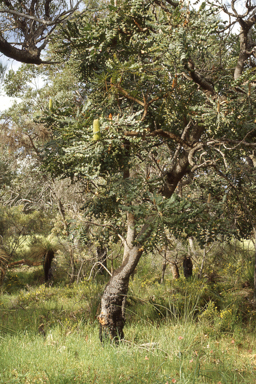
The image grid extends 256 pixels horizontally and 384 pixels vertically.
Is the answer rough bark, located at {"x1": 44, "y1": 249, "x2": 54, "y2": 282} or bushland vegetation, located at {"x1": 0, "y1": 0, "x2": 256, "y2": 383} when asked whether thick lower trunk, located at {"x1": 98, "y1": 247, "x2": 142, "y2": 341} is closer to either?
bushland vegetation, located at {"x1": 0, "y1": 0, "x2": 256, "y2": 383}

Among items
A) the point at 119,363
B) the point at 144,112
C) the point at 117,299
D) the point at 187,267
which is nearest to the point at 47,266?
the point at 187,267

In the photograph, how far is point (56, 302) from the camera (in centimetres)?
602

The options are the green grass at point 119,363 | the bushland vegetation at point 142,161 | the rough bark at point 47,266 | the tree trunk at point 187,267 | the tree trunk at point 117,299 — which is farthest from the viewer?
the rough bark at point 47,266

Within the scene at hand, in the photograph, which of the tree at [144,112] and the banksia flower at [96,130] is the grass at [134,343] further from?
the banksia flower at [96,130]

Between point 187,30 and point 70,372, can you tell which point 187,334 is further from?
point 187,30

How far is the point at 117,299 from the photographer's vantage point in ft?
12.4

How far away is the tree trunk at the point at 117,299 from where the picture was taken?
12.1ft

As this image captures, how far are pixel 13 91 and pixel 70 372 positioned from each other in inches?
397

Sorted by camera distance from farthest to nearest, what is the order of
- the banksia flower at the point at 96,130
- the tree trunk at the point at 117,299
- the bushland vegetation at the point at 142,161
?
the tree trunk at the point at 117,299, the bushland vegetation at the point at 142,161, the banksia flower at the point at 96,130

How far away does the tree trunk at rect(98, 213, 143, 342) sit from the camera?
145 inches

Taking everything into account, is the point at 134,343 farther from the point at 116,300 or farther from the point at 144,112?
the point at 144,112

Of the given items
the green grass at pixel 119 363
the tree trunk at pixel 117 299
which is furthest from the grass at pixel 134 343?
the tree trunk at pixel 117 299

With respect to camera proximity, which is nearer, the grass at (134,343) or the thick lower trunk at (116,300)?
the grass at (134,343)

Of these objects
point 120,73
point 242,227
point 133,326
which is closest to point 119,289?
point 133,326
